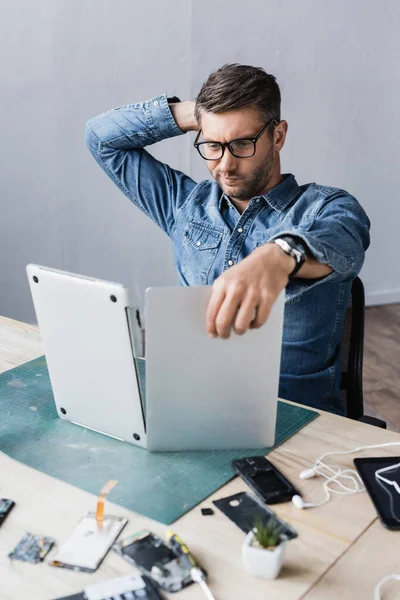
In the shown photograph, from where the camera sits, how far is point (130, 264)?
3.39 m

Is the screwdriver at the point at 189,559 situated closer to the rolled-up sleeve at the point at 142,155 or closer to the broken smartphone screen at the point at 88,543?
the broken smartphone screen at the point at 88,543

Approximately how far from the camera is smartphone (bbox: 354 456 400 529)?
0.99 m

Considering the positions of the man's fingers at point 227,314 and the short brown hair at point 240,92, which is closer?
the man's fingers at point 227,314

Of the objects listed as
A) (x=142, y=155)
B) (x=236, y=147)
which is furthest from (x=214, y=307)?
(x=142, y=155)

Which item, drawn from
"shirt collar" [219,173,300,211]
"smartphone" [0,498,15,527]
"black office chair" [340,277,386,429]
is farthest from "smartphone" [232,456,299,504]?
"shirt collar" [219,173,300,211]

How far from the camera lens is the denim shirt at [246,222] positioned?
5.07 feet

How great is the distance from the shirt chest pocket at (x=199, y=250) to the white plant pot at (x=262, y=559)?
93 cm

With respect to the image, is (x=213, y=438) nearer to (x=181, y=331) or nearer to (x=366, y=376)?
(x=181, y=331)

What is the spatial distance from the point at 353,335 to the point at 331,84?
91.0 inches

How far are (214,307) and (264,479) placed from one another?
0.29 metres

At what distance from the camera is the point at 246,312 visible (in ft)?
3.28

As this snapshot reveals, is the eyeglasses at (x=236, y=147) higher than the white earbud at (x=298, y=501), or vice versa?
the eyeglasses at (x=236, y=147)

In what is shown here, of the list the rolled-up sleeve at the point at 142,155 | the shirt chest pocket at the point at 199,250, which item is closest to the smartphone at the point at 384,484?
the shirt chest pocket at the point at 199,250

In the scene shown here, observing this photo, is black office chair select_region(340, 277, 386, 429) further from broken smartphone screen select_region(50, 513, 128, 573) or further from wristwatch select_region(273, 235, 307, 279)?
broken smartphone screen select_region(50, 513, 128, 573)
